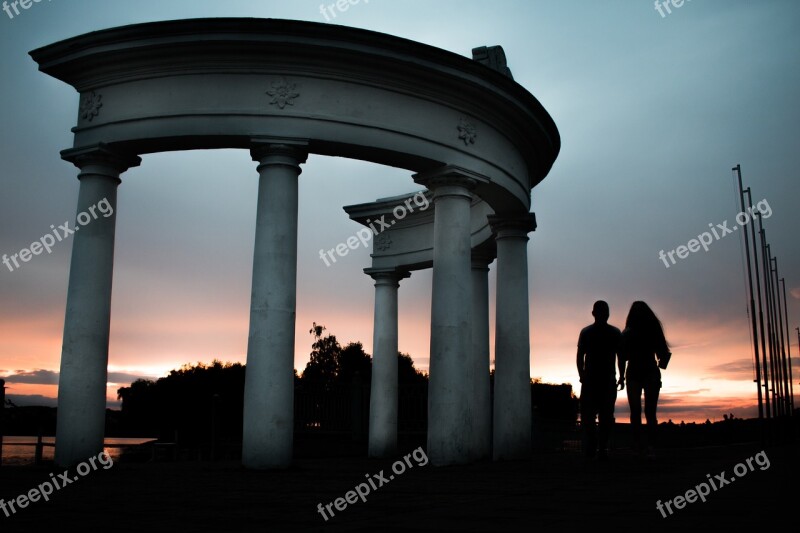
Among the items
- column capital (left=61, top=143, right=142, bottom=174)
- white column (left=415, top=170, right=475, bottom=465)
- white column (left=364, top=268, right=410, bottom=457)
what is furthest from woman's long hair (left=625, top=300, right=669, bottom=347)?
white column (left=364, top=268, right=410, bottom=457)

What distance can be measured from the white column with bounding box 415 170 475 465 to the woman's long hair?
201 inches

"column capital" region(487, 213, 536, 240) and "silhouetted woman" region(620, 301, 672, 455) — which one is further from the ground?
"column capital" region(487, 213, 536, 240)

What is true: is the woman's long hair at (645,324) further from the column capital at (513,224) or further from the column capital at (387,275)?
the column capital at (387,275)

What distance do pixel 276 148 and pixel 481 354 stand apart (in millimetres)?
16213

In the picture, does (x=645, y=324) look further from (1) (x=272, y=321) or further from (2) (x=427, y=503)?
(2) (x=427, y=503)

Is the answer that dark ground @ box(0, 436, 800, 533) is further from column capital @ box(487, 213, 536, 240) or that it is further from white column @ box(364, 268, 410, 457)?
white column @ box(364, 268, 410, 457)

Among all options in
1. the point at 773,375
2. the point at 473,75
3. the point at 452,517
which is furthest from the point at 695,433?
the point at 452,517

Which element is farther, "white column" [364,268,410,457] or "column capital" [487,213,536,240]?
"white column" [364,268,410,457]

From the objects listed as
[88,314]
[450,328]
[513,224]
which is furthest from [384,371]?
[88,314]

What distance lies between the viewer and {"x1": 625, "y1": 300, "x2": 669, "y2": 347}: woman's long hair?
2325cm

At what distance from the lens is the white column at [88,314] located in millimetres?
23078

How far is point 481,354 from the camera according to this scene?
3572 centimetres

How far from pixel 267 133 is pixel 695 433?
33351 millimetres

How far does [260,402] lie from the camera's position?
72.6ft
